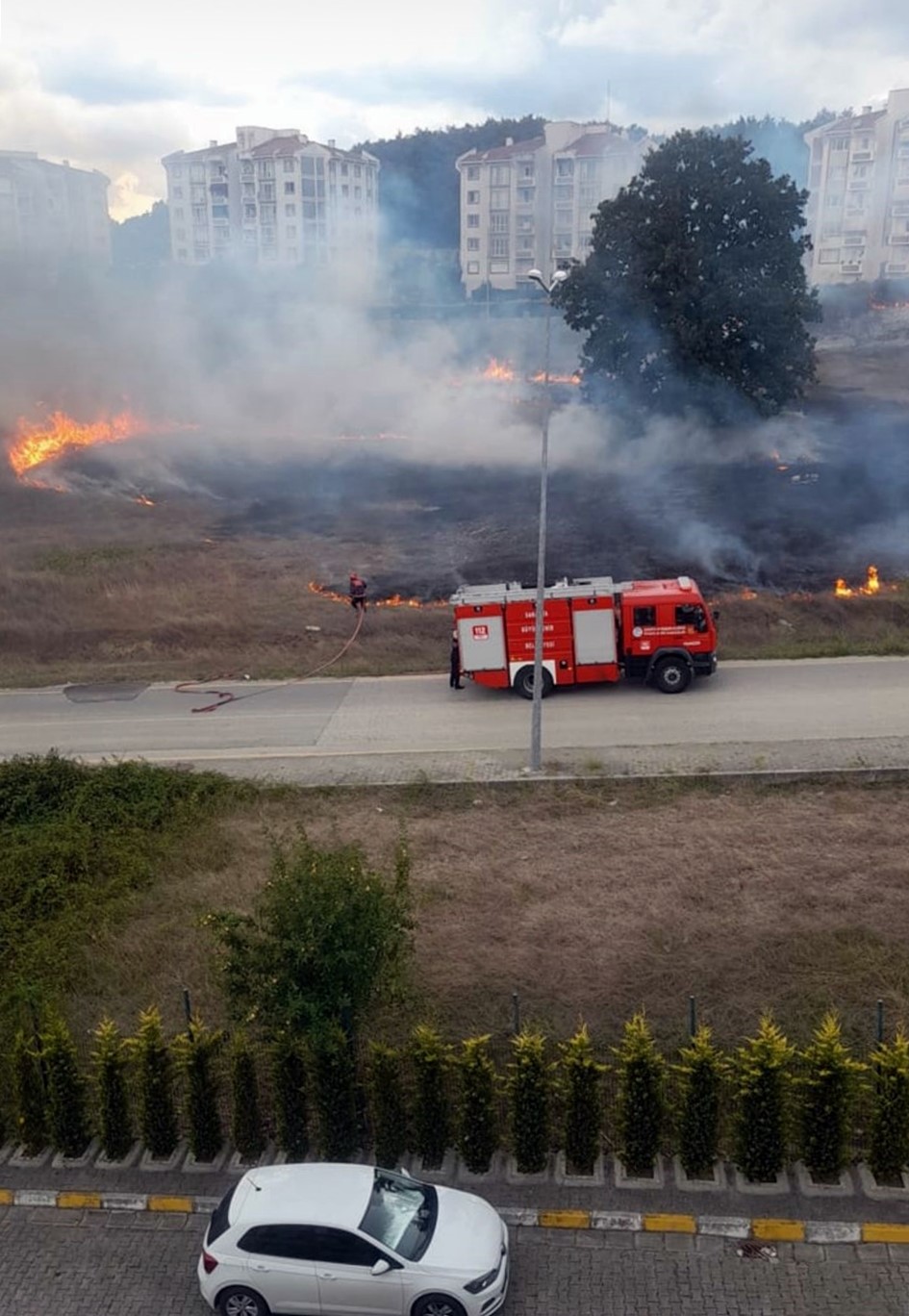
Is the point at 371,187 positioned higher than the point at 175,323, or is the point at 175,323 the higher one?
the point at 371,187

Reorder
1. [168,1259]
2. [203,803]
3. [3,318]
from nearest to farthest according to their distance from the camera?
[168,1259] < [203,803] < [3,318]

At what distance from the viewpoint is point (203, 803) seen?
16438 millimetres

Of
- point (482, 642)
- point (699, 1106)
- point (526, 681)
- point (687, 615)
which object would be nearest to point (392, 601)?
point (482, 642)

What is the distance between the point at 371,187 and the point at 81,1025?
88.8 m

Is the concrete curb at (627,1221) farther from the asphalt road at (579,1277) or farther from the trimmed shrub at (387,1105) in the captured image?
the trimmed shrub at (387,1105)

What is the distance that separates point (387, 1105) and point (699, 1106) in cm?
264

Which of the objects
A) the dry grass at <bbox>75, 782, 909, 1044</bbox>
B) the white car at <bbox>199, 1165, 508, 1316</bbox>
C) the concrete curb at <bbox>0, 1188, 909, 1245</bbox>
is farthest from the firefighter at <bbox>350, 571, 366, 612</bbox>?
the white car at <bbox>199, 1165, 508, 1316</bbox>

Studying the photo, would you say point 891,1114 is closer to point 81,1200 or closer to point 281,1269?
point 281,1269

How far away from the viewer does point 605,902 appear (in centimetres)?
1350

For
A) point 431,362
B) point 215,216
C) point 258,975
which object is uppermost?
point 215,216

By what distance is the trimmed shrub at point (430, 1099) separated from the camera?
362 inches

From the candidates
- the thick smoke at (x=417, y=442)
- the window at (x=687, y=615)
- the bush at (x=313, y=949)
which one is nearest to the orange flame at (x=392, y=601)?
the thick smoke at (x=417, y=442)

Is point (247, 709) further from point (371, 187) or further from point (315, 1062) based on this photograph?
point (371, 187)

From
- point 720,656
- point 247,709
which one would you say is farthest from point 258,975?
point 720,656
